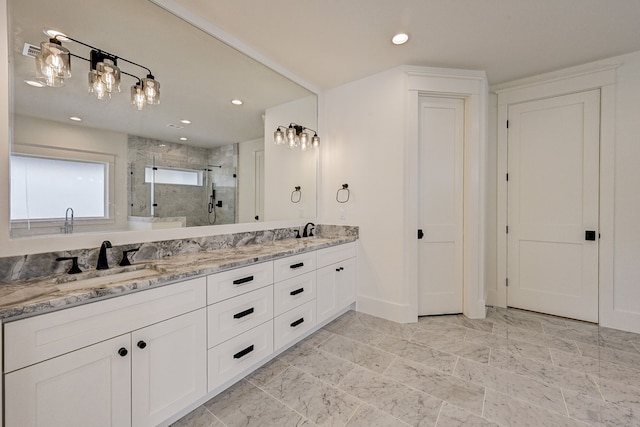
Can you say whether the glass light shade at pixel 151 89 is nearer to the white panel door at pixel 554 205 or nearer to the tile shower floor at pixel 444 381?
the tile shower floor at pixel 444 381

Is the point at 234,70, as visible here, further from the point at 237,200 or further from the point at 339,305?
the point at 339,305

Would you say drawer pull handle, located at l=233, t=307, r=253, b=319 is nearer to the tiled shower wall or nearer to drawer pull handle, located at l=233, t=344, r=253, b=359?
drawer pull handle, located at l=233, t=344, r=253, b=359

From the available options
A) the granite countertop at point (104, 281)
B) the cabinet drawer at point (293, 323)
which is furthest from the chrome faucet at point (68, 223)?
the cabinet drawer at point (293, 323)

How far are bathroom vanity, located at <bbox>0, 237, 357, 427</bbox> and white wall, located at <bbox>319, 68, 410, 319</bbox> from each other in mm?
1114

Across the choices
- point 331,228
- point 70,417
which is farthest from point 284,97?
point 70,417

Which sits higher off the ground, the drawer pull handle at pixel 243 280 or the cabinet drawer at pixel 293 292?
the drawer pull handle at pixel 243 280

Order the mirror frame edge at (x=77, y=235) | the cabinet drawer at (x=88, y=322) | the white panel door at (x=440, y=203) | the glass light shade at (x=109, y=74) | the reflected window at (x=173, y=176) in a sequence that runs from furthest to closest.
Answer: the white panel door at (x=440, y=203), the reflected window at (x=173, y=176), the glass light shade at (x=109, y=74), the mirror frame edge at (x=77, y=235), the cabinet drawer at (x=88, y=322)

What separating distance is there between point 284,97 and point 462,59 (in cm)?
190

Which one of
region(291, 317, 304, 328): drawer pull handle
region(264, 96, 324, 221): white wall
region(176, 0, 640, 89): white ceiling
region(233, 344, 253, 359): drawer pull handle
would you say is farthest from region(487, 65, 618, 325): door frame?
region(233, 344, 253, 359): drawer pull handle

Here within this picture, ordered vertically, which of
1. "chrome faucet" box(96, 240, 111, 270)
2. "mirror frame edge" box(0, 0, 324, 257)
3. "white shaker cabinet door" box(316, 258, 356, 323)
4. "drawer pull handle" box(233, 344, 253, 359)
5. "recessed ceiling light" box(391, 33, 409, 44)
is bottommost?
"drawer pull handle" box(233, 344, 253, 359)

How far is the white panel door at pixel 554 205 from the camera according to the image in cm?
277

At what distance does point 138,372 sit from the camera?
1.29 meters

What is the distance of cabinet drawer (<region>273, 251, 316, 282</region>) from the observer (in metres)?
2.08

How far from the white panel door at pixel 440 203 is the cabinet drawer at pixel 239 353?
1833 millimetres
